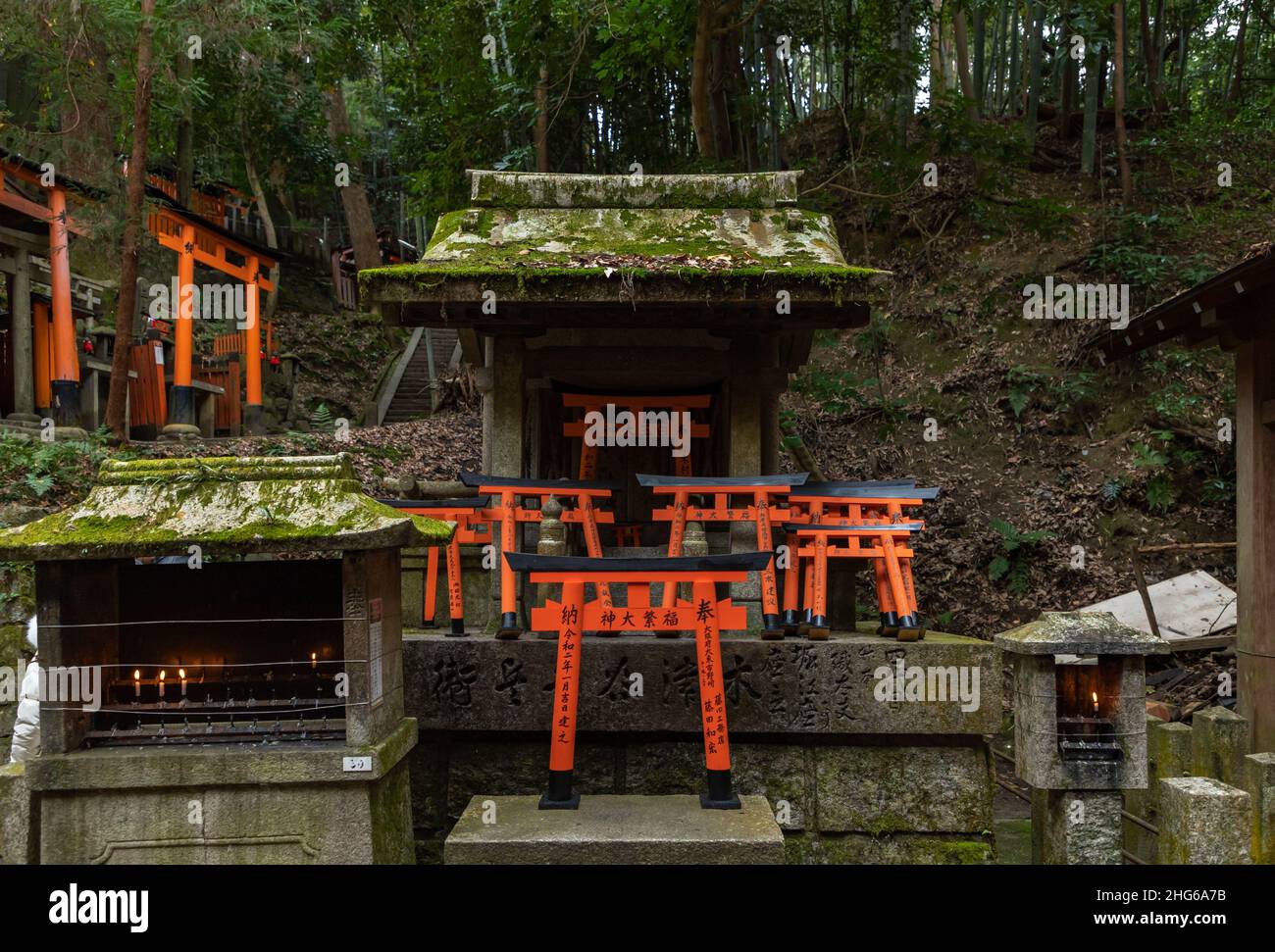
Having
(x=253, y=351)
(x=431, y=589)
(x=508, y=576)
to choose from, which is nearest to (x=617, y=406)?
(x=431, y=589)

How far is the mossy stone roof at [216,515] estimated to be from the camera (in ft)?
18.1

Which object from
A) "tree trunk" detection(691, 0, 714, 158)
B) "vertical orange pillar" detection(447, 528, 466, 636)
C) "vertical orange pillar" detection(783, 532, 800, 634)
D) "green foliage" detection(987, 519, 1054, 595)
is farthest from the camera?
"green foliage" detection(987, 519, 1054, 595)

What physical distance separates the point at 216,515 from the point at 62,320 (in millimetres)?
11700

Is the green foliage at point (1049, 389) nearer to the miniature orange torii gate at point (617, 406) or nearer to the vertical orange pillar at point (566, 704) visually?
the miniature orange torii gate at point (617, 406)

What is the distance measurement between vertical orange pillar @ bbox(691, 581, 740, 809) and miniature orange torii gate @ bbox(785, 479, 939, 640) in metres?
1.66

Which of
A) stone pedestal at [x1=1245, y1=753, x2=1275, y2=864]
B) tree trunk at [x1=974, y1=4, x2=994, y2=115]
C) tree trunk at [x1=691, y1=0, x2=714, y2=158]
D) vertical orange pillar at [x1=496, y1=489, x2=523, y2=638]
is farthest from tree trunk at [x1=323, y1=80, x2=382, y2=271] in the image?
stone pedestal at [x1=1245, y1=753, x2=1275, y2=864]

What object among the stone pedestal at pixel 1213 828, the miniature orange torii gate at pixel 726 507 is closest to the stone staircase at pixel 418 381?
the miniature orange torii gate at pixel 726 507

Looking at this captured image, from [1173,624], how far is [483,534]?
866cm

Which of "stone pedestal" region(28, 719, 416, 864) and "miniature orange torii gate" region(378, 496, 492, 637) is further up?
"miniature orange torii gate" region(378, 496, 492, 637)

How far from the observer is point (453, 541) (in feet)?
28.0

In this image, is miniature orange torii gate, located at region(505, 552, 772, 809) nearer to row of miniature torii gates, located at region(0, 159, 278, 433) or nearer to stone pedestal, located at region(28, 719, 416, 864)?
stone pedestal, located at region(28, 719, 416, 864)

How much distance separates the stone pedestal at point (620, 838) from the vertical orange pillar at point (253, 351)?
49.4 ft

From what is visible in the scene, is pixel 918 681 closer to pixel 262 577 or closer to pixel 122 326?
pixel 262 577

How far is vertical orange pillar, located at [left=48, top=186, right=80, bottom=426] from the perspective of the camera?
15.0 metres
